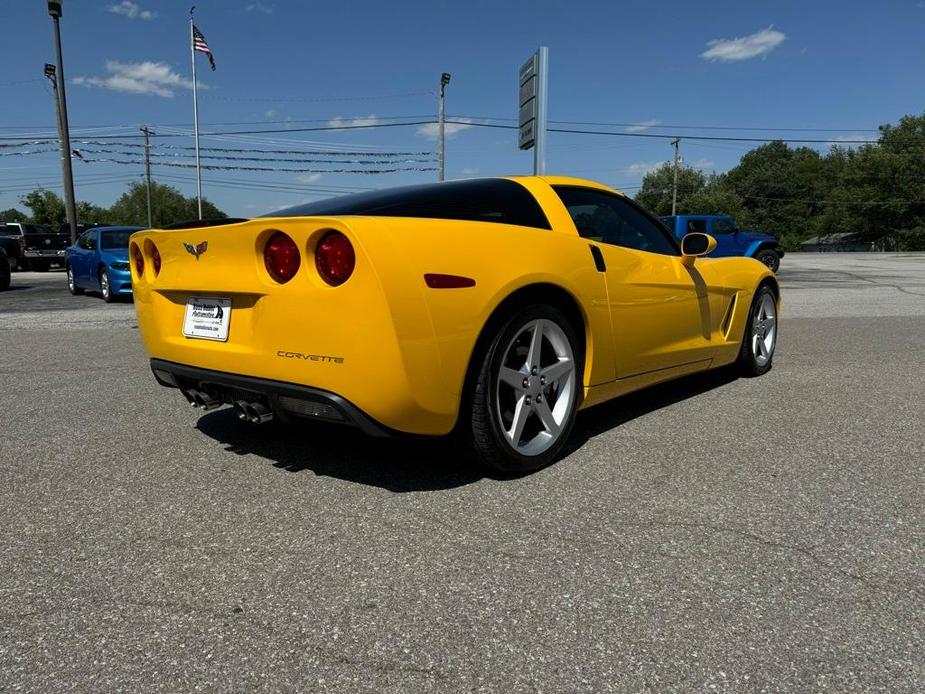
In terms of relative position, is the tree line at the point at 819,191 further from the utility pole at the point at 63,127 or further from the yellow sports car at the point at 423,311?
the yellow sports car at the point at 423,311

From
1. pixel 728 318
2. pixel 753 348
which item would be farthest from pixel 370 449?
pixel 753 348

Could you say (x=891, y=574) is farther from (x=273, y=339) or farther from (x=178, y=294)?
(x=178, y=294)

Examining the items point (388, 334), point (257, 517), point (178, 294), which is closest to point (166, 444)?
→ point (178, 294)

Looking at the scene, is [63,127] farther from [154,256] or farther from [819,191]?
[819,191]

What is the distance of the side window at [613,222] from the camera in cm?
353

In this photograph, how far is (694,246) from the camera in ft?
13.6

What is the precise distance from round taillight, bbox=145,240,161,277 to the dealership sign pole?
10163mm

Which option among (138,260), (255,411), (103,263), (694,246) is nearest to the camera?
(255,411)

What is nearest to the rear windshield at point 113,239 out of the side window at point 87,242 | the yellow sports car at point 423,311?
the side window at point 87,242

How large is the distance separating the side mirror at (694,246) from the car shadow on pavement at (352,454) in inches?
74.3

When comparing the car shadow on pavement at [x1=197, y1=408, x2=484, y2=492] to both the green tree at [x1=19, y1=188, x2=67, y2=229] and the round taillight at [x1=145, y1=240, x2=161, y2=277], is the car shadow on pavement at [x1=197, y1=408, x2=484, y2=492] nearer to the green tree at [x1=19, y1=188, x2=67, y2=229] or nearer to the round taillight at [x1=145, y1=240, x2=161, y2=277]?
the round taillight at [x1=145, y1=240, x2=161, y2=277]

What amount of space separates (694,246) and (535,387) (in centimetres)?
168

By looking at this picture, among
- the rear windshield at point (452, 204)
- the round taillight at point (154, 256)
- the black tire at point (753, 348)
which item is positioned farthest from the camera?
the black tire at point (753, 348)

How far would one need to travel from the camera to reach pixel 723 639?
5.82ft
